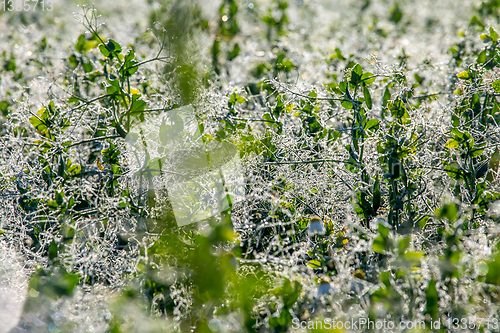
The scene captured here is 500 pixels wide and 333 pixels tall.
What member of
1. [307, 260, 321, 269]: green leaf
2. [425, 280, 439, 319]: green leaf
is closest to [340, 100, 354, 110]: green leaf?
[307, 260, 321, 269]: green leaf

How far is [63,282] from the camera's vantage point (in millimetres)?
1008

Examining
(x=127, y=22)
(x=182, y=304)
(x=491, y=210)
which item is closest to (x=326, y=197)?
(x=491, y=210)

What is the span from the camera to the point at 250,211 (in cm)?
156

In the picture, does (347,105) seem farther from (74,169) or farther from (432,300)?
(74,169)

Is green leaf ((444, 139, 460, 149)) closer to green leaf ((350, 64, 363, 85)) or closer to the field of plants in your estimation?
the field of plants

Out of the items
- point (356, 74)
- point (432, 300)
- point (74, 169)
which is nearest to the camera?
point (432, 300)

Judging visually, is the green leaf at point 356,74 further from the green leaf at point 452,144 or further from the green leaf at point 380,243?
the green leaf at point 380,243

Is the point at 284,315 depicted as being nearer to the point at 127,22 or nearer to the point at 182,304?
the point at 182,304

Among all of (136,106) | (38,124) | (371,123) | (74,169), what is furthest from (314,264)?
(38,124)

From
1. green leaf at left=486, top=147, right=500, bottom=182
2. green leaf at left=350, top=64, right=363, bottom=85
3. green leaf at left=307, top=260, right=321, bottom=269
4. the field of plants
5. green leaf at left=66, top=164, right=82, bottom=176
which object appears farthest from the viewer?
green leaf at left=66, top=164, right=82, bottom=176

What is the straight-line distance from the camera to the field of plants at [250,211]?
1.05 m

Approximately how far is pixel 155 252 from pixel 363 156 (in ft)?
2.83

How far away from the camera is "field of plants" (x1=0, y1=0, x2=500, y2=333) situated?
1.05 m

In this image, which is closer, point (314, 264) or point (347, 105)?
point (314, 264)
